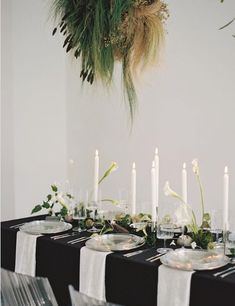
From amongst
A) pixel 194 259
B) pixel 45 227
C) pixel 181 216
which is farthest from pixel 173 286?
pixel 45 227

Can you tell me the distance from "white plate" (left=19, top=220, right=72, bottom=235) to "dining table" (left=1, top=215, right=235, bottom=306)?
5cm

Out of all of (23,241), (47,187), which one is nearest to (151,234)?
(23,241)

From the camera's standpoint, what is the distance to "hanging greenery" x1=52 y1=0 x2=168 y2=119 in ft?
12.4

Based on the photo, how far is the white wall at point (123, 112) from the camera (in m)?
3.39

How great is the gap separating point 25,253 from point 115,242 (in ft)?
1.72

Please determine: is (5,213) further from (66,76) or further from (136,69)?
(136,69)

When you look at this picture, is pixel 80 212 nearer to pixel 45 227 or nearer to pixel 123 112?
pixel 45 227

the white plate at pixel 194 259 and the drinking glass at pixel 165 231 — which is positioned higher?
the drinking glass at pixel 165 231

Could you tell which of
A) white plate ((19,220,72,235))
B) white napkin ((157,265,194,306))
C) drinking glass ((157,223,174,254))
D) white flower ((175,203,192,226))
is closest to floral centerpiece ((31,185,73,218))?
white plate ((19,220,72,235))

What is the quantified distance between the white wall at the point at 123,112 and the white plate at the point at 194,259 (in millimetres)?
1266

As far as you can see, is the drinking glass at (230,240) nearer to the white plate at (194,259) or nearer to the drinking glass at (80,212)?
the white plate at (194,259)

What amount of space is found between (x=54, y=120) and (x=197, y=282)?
281 centimetres

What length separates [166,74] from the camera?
12.0 feet

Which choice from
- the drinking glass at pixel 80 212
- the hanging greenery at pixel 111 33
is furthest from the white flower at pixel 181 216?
the hanging greenery at pixel 111 33
